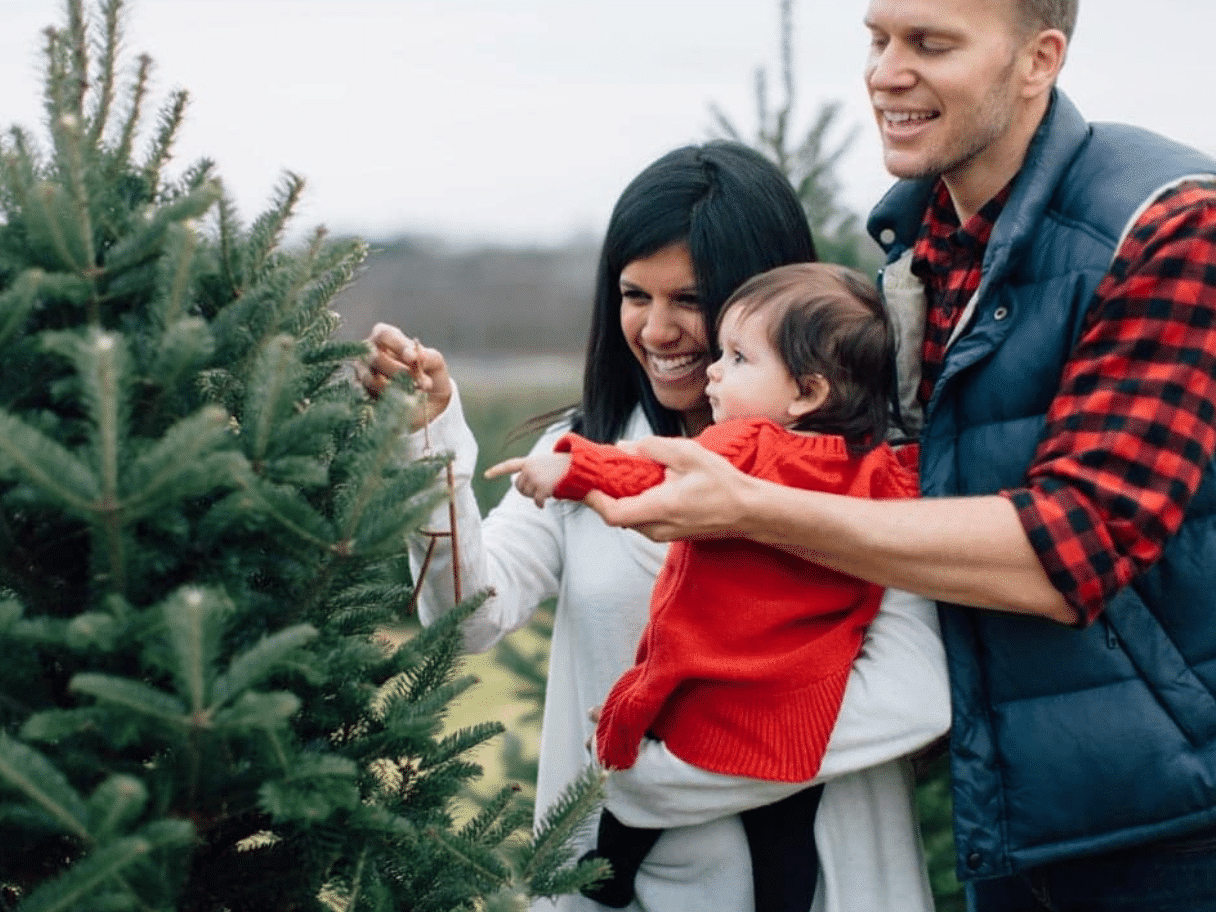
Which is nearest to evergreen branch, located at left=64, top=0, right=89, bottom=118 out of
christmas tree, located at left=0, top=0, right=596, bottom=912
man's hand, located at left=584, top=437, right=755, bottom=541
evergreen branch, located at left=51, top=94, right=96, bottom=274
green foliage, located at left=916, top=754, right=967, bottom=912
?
christmas tree, located at left=0, top=0, right=596, bottom=912

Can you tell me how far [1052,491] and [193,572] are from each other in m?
1.11

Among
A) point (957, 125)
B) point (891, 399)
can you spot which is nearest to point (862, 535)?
point (891, 399)

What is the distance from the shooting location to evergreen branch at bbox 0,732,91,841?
4.20 ft

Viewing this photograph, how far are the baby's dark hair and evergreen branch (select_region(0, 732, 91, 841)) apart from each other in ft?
4.10

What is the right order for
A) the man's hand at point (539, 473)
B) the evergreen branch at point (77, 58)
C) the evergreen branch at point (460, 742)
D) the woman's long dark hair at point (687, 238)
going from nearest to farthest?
the evergreen branch at point (77, 58)
the evergreen branch at point (460, 742)
the man's hand at point (539, 473)
the woman's long dark hair at point (687, 238)

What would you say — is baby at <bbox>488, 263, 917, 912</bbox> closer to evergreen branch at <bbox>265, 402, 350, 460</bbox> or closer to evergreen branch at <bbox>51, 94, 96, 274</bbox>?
evergreen branch at <bbox>265, 402, 350, 460</bbox>

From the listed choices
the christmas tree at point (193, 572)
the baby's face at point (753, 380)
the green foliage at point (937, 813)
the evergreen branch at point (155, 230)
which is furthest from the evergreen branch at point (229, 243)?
the green foliage at point (937, 813)

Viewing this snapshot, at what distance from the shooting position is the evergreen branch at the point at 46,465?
127 cm

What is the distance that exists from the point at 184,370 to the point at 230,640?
30 cm

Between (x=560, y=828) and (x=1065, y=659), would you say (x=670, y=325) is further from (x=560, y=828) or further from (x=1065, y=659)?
(x=560, y=828)

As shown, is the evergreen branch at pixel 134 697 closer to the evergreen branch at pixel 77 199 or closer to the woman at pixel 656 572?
the evergreen branch at pixel 77 199

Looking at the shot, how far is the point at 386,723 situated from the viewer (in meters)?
1.69

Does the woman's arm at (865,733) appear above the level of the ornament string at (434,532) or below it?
below

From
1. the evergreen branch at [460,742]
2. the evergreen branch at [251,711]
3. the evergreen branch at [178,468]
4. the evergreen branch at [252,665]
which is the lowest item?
the evergreen branch at [460,742]
